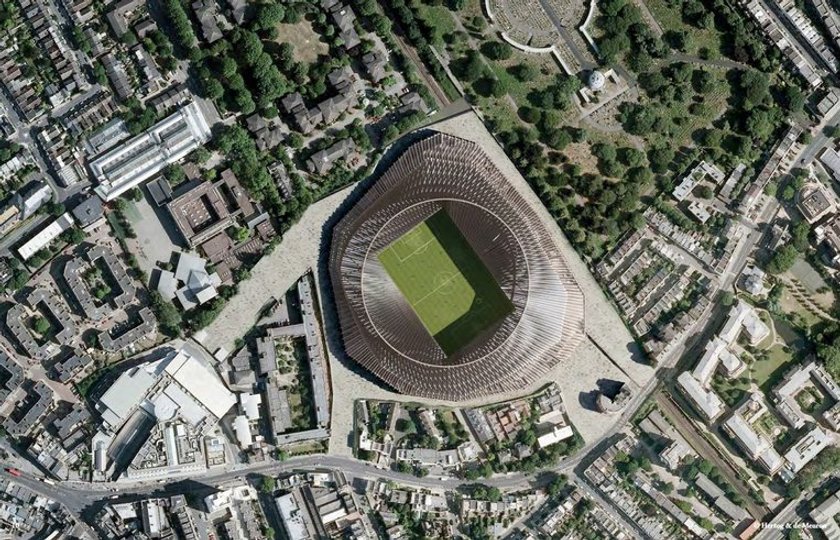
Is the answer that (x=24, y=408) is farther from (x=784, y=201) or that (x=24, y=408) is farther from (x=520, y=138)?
(x=784, y=201)

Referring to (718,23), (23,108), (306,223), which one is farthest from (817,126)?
(23,108)

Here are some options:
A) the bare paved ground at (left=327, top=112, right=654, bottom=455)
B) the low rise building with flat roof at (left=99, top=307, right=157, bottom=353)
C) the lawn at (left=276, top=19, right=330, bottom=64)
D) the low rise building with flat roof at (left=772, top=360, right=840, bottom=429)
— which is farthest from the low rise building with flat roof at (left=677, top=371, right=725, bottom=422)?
the low rise building with flat roof at (left=99, top=307, right=157, bottom=353)

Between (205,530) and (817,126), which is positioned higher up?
(817,126)

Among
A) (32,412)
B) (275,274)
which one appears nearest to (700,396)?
(275,274)

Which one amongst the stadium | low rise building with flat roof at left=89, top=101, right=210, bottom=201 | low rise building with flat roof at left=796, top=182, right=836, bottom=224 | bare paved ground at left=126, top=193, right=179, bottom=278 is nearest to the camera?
the stadium

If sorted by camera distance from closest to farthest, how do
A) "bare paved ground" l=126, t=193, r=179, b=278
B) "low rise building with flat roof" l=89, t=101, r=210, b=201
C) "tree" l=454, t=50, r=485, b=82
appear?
"low rise building with flat roof" l=89, t=101, r=210, b=201 → "tree" l=454, t=50, r=485, b=82 → "bare paved ground" l=126, t=193, r=179, b=278

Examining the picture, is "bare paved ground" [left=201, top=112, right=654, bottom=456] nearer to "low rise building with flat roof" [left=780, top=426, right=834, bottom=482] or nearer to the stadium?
the stadium
